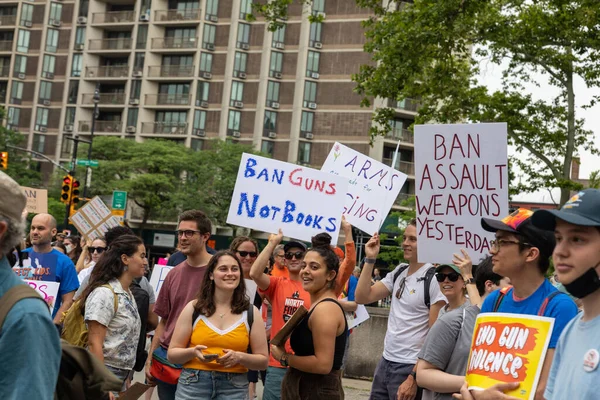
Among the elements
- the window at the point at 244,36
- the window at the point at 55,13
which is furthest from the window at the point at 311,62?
the window at the point at 55,13

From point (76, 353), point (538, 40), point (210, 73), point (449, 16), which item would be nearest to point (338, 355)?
point (76, 353)

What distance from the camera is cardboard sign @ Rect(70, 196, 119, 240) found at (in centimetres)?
1572

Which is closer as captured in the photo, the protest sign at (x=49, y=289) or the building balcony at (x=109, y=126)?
the protest sign at (x=49, y=289)

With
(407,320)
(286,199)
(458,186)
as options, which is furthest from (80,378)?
(286,199)

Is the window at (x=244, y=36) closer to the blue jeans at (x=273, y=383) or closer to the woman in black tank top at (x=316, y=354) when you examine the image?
the blue jeans at (x=273, y=383)

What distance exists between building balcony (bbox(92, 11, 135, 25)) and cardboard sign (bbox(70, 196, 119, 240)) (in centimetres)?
6023

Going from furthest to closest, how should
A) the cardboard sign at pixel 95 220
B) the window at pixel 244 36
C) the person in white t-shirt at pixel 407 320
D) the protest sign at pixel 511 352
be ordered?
the window at pixel 244 36
the cardboard sign at pixel 95 220
the person in white t-shirt at pixel 407 320
the protest sign at pixel 511 352

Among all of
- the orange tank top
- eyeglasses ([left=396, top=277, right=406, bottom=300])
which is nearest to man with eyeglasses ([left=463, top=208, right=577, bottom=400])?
the orange tank top

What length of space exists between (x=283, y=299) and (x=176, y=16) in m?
66.6

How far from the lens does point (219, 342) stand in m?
6.32

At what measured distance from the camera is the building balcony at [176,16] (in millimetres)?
72000

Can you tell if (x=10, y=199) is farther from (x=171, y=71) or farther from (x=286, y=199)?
(x=171, y=71)

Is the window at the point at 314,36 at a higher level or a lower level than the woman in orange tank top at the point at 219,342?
higher

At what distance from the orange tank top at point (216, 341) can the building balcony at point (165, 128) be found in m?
65.2
